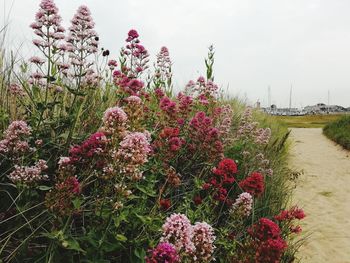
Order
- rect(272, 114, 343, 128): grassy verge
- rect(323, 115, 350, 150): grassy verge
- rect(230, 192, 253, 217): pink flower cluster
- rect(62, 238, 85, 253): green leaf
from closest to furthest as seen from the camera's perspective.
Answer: rect(62, 238, 85, 253): green leaf, rect(230, 192, 253, 217): pink flower cluster, rect(323, 115, 350, 150): grassy verge, rect(272, 114, 343, 128): grassy verge

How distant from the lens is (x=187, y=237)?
203 cm

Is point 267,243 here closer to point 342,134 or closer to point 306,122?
point 342,134

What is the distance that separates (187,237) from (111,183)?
2.69 ft

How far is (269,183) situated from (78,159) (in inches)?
148

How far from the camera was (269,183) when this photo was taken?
224 inches

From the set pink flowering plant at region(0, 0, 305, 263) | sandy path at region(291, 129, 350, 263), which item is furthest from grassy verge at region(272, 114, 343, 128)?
pink flowering plant at region(0, 0, 305, 263)

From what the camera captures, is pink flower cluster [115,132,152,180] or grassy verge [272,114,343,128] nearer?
pink flower cluster [115,132,152,180]

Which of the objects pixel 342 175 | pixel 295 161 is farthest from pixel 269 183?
pixel 295 161

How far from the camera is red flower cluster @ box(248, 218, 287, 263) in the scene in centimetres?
285

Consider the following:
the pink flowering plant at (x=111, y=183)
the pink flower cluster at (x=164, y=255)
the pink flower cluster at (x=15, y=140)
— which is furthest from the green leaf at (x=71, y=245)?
the pink flower cluster at (x=15, y=140)

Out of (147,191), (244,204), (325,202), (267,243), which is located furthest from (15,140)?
(325,202)

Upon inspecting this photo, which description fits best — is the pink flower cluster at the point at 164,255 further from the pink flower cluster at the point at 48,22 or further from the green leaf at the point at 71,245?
the pink flower cluster at the point at 48,22

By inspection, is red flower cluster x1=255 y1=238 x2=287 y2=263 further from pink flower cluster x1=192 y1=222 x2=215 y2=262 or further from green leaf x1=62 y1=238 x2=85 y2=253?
green leaf x1=62 y1=238 x2=85 y2=253

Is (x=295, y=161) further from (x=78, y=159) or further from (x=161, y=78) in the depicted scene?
(x=78, y=159)
